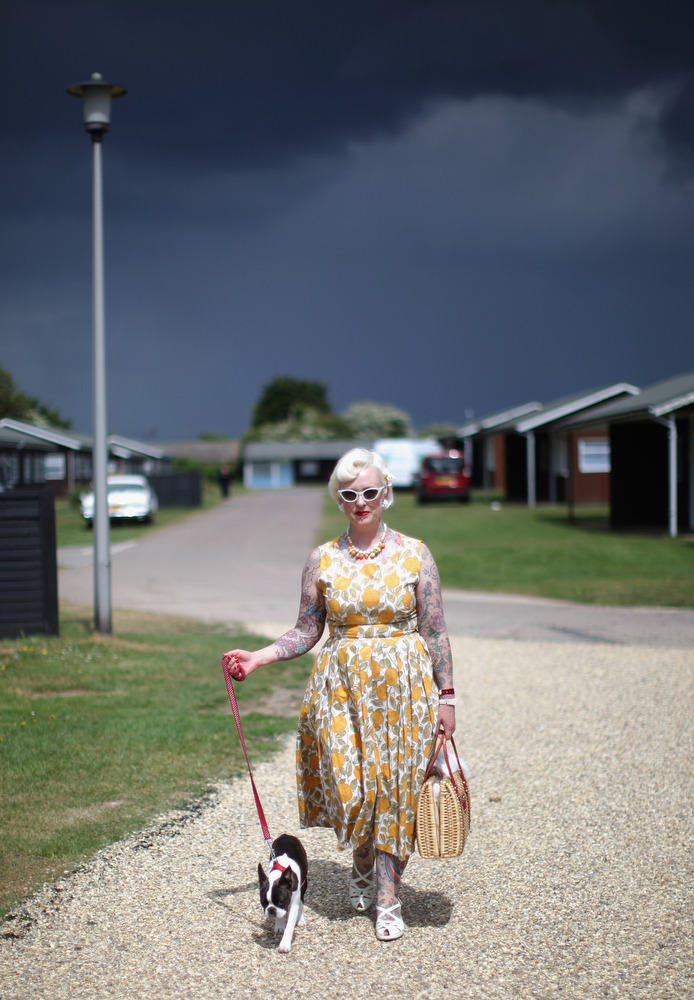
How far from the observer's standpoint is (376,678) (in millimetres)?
3221

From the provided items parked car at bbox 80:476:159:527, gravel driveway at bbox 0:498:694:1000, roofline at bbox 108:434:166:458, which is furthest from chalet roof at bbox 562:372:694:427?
roofline at bbox 108:434:166:458

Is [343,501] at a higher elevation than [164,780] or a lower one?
higher

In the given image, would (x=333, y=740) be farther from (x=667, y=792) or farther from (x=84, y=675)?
(x=84, y=675)

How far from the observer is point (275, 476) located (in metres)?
69.4

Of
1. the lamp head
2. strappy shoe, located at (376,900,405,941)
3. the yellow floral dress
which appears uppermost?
the lamp head

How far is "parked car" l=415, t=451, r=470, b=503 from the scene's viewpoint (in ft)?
106

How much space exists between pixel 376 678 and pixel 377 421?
306 ft

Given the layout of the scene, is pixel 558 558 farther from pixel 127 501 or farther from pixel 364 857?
pixel 127 501

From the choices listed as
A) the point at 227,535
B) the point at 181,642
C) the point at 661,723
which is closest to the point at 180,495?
the point at 227,535

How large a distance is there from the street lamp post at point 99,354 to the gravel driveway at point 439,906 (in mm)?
3781

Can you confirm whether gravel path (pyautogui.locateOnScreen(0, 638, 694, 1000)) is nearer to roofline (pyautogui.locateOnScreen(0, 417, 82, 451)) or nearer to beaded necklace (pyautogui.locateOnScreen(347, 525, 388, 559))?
beaded necklace (pyautogui.locateOnScreen(347, 525, 388, 559))

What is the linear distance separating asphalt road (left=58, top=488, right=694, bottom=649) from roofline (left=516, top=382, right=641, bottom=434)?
11.4 meters

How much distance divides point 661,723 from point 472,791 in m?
1.83

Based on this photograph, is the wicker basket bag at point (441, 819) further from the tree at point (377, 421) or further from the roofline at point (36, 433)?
the tree at point (377, 421)
